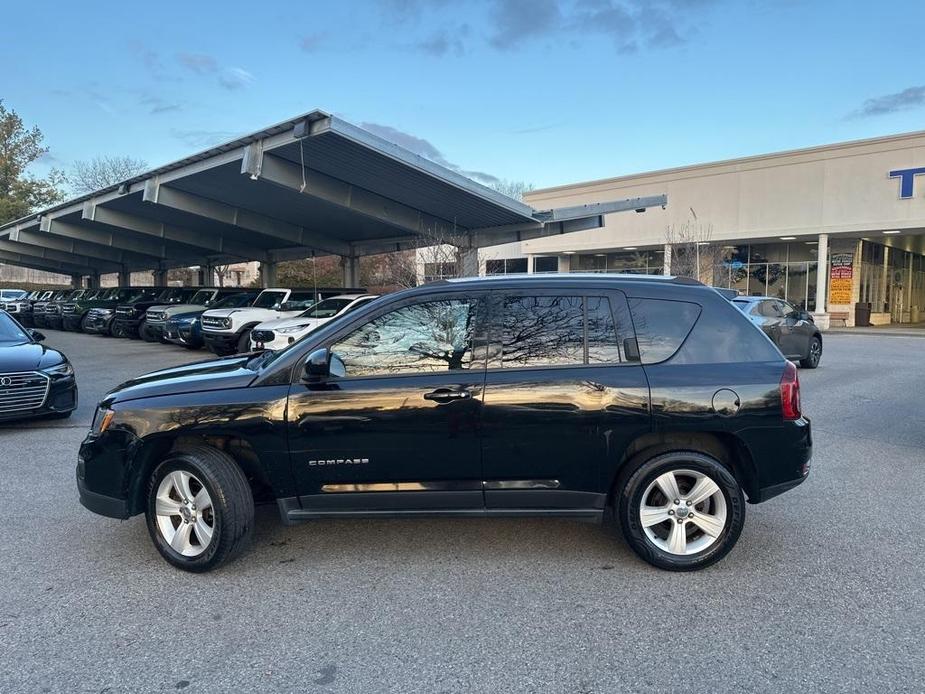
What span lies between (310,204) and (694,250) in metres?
17.5

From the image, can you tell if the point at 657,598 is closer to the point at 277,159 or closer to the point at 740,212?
the point at 277,159

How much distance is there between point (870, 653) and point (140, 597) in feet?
12.4

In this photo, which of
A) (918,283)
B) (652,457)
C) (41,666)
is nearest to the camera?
→ (41,666)

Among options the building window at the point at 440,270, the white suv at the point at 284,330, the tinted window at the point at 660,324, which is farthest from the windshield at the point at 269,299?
the tinted window at the point at 660,324

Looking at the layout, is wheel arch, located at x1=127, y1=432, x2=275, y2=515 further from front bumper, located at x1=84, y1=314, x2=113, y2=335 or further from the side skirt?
front bumper, located at x1=84, y1=314, x2=113, y2=335

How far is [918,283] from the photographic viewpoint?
3803 centimetres

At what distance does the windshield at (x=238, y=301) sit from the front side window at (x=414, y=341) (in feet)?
44.9

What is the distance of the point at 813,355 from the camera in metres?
14.2

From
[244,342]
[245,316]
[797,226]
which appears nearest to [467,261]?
[245,316]

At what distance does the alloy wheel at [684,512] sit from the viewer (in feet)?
13.1

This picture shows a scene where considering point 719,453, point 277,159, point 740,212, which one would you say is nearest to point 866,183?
point 740,212

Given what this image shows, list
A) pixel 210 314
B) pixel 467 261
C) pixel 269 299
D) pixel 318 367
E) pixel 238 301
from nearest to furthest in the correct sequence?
1. pixel 318 367
2. pixel 210 314
3. pixel 269 299
4. pixel 238 301
5. pixel 467 261

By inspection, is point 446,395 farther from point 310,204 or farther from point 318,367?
point 310,204

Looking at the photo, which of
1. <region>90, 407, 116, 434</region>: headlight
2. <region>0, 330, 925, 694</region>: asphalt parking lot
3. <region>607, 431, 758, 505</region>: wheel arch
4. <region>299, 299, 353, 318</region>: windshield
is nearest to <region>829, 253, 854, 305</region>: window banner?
<region>299, 299, 353, 318</region>: windshield
